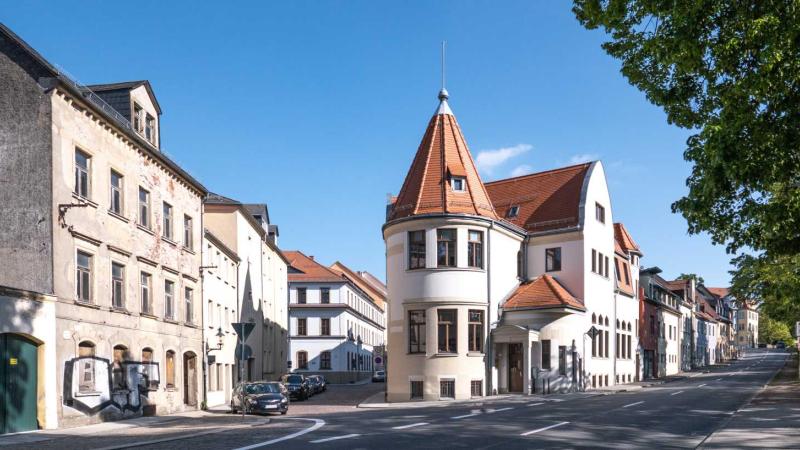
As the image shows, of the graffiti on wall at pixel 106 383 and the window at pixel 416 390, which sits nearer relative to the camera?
the graffiti on wall at pixel 106 383

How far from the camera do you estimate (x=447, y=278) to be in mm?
36188

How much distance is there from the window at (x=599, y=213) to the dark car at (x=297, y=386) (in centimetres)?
1940

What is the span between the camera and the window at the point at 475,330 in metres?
36.7

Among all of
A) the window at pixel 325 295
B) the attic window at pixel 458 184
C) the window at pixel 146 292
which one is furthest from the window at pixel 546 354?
the window at pixel 325 295

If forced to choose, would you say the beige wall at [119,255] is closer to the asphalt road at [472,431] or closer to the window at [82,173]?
the window at [82,173]

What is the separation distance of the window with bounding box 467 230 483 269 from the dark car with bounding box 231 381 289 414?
11073mm

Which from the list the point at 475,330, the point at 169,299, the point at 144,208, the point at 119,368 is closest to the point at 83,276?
the point at 119,368

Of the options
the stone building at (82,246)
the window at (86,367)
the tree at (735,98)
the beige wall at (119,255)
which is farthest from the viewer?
the window at (86,367)

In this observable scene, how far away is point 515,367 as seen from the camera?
126 feet

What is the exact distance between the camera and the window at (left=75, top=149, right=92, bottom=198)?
22.8 metres

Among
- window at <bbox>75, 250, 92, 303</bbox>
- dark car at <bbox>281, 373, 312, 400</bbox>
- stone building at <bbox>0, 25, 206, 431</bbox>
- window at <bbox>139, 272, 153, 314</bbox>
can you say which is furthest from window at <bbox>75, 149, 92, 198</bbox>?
dark car at <bbox>281, 373, 312, 400</bbox>

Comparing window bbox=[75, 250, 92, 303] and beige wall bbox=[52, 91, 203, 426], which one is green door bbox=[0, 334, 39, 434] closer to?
beige wall bbox=[52, 91, 203, 426]

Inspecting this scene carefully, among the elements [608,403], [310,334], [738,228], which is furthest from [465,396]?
[310,334]

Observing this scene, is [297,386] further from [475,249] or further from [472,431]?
[472,431]
